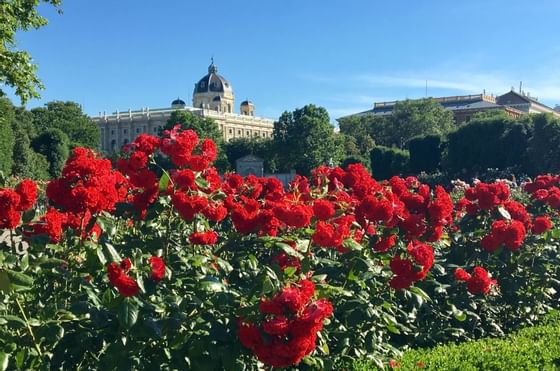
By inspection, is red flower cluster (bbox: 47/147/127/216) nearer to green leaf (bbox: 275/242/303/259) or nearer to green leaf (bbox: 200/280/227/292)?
green leaf (bbox: 200/280/227/292)

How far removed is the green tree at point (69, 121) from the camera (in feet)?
233

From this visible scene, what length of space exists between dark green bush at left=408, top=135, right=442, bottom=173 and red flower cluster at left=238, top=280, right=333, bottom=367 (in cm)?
5048

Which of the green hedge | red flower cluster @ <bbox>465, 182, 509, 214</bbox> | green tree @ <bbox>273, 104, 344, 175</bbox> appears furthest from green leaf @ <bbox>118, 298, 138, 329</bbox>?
green tree @ <bbox>273, 104, 344, 175</bbox>

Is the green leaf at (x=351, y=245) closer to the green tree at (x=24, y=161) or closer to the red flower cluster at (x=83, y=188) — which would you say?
the red flower cluster at (x=83, y=188)

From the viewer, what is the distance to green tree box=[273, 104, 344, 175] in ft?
207

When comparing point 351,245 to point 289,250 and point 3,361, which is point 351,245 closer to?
point 289,250

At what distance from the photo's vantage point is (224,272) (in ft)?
13.4

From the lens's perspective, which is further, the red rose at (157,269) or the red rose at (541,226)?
the red rose at (541,226)

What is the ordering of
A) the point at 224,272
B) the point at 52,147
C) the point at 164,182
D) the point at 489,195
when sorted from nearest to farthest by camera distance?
the point at 164,182 < the point at 224,272 < the point at 489,195 < the point at 52,147

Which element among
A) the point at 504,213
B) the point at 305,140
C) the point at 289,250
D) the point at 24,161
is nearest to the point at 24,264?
the point at 289,250

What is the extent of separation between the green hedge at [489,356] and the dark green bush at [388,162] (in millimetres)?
51149

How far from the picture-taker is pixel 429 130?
265 feet

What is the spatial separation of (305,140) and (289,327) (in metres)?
60.5

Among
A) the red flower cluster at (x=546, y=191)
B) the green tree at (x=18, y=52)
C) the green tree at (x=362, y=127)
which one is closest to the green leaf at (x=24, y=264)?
the red flower cluster at (x=546, y=191)
